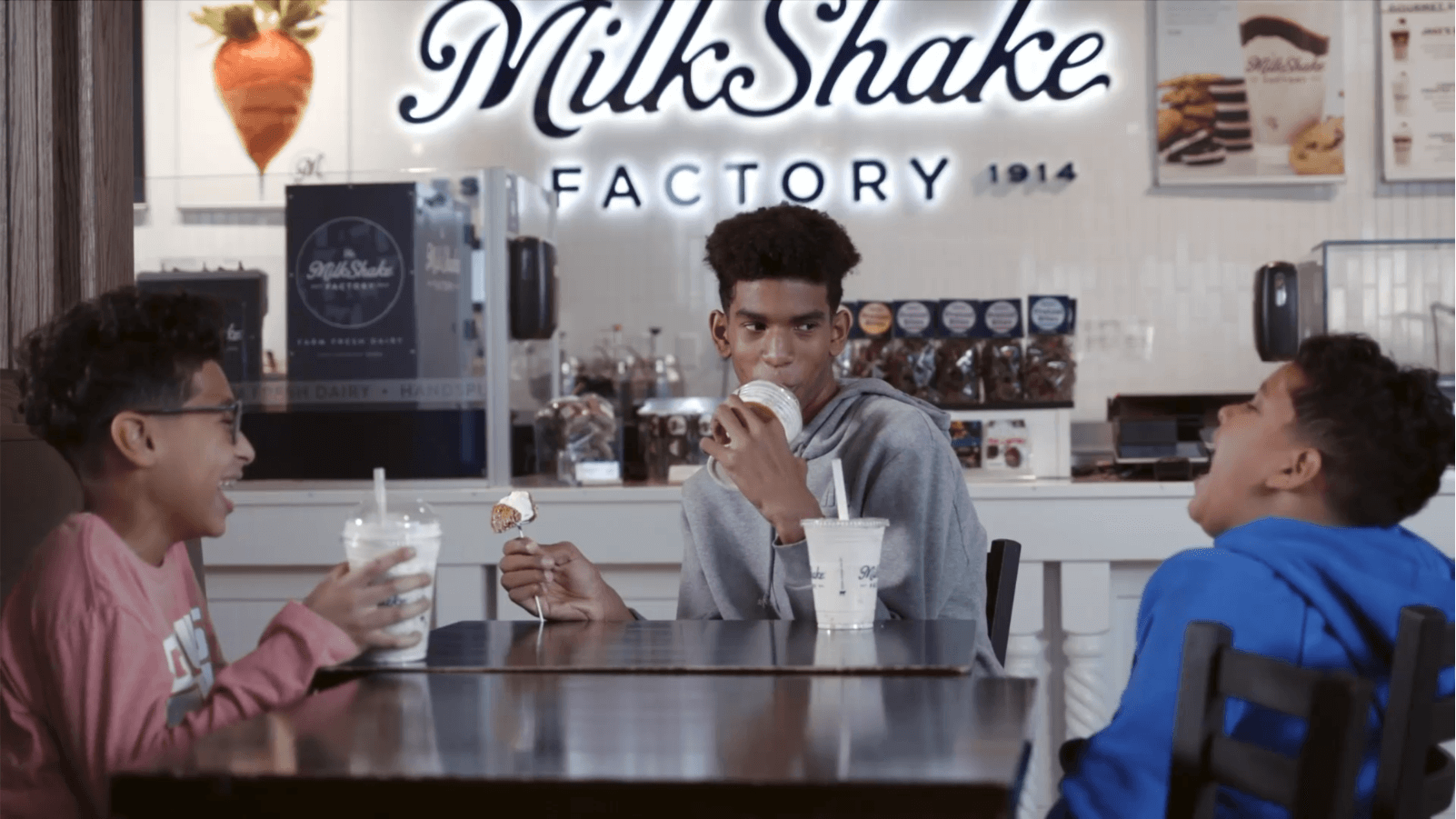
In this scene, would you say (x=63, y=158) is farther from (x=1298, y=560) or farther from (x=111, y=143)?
(x=1298, y=560)

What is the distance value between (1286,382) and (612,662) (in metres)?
1.03

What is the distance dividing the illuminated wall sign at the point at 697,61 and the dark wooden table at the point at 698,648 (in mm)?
3886

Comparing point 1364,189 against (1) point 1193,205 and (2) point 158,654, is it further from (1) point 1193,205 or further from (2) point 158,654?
(2) point 158,654

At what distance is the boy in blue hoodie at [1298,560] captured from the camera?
1.76 meters

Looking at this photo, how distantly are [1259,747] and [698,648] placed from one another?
658 mm

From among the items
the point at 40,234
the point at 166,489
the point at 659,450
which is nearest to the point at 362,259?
the point at 659,450

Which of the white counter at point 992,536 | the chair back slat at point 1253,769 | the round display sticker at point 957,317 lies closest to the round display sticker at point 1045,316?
the round display sticker at point 957,317

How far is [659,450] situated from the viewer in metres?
4.32

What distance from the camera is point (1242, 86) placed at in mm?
5523

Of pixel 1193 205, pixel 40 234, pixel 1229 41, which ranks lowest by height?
pixel 40 234

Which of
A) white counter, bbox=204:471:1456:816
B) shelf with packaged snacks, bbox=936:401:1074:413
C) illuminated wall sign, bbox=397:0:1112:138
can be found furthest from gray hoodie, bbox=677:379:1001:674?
illuminated wall sign, bbox=397:0:1112:138

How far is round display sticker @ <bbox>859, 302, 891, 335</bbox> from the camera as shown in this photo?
4.79 meters

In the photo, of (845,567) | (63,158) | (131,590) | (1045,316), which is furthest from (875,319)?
(131,590)

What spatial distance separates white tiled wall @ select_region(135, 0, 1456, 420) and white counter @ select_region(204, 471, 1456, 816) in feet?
6.85
